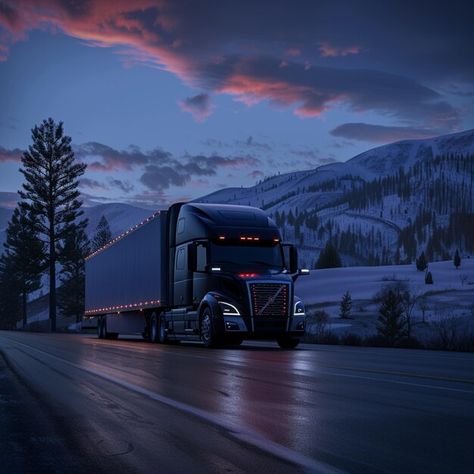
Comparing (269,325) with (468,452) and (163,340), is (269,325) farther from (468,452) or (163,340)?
(468,452)

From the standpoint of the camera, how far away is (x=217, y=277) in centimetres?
2195

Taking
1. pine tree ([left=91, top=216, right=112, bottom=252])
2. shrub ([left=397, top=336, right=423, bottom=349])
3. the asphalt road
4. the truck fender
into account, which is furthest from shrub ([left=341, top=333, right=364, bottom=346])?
pine tree ([left=91, top=216, right=112, bottom=252])

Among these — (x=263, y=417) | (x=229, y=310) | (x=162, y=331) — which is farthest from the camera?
(x=162, y=331)

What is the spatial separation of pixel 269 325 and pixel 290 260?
2477mm

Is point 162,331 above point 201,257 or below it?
below

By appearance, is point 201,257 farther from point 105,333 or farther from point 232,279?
point 105,333

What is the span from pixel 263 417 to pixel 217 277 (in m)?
14.7

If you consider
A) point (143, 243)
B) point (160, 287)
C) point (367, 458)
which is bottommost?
point (367, 458)

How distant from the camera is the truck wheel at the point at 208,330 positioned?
21.5 metres

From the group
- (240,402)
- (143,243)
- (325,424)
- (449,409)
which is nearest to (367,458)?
(325,424)

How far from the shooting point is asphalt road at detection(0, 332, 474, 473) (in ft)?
17.6

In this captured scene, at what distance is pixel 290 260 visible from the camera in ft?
75.4

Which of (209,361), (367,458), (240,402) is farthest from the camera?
(209,361)

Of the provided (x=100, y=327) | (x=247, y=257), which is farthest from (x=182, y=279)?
(x=100, y=327)
